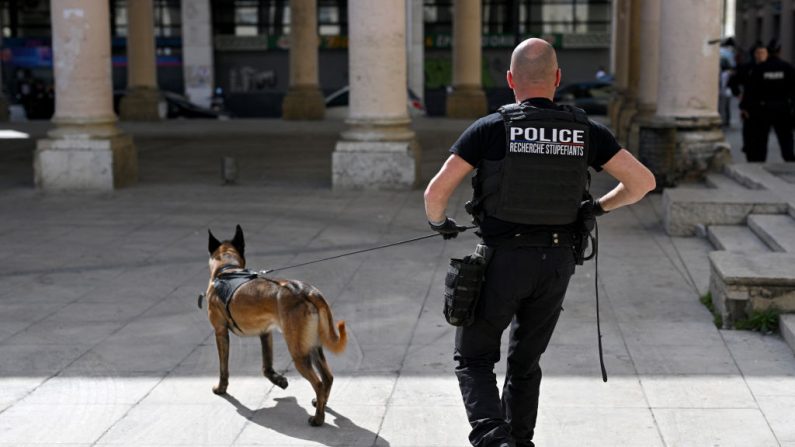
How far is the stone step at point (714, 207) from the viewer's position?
11.2 metres

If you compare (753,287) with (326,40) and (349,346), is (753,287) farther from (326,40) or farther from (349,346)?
(326,40)

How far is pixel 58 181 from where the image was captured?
15.5 metres

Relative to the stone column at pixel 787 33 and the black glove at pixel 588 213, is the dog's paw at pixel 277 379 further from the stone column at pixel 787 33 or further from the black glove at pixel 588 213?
the stone column at pixel 787 33

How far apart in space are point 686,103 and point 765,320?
693cm

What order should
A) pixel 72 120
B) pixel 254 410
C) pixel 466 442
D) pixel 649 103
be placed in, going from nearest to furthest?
pixel 466 442, pixel 254 410, pixel 72 120, pixel 649 103

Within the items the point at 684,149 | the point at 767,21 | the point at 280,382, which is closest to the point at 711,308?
the point at 280,382

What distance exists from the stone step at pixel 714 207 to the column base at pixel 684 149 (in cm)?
218

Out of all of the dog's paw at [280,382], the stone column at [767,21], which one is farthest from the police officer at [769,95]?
the stone column at [767,21]

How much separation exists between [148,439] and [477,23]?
908 inches

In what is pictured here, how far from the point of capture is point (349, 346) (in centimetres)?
767

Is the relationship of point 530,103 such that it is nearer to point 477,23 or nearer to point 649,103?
point 649,103

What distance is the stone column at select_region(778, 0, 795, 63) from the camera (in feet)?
125

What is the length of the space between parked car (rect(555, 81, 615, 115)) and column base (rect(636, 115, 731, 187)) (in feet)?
59.8

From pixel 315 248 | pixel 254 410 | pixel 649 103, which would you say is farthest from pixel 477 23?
pixel 254 410
